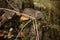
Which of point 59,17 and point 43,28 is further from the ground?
point 59,17

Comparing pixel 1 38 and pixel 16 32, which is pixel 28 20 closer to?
pixel 16 32

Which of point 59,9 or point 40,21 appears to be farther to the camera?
point 40,21

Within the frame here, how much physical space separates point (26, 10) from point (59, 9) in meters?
0.45

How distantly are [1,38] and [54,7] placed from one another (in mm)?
715

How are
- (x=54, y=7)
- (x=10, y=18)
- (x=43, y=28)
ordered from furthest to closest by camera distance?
(x=10, y=18), (x=43, y=28), (x=54, y=7)

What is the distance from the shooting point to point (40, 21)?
1897mm

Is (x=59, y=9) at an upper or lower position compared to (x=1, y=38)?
upper

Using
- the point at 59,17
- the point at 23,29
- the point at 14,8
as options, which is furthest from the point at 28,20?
the point at 59,17

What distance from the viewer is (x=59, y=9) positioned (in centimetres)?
177

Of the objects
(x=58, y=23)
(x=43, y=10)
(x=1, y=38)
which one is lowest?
(x=1, y=38)

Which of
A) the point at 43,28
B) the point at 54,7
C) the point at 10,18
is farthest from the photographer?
the point at 10,18

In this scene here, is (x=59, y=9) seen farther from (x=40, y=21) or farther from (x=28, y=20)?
(x=28, y=20)

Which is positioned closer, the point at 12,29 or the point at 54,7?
the point at 54,7

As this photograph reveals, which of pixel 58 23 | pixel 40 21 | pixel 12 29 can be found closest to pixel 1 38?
pixel 12 29
